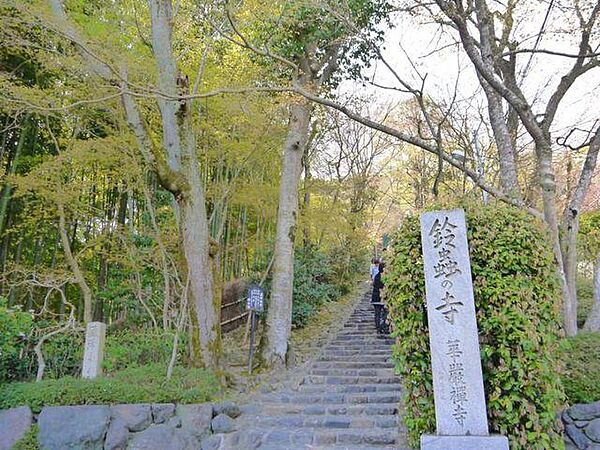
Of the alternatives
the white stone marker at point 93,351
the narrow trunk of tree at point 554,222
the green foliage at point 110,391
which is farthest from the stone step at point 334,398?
the narrow trunk of tree at point 554,222

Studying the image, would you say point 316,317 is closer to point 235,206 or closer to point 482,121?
point 235,206

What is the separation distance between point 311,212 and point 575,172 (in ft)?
21.7

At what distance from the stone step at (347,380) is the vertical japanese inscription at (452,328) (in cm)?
295

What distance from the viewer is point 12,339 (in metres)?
5.45

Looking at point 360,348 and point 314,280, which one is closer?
point 360,348

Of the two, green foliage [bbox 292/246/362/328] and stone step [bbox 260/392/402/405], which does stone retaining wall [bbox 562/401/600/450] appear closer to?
stone step [bbox 260/392/402/405]

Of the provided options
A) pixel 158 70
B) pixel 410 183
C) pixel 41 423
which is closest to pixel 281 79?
pixel 158 70

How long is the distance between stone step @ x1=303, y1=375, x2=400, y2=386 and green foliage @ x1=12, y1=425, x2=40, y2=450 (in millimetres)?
3353

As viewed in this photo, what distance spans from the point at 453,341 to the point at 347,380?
133 inches

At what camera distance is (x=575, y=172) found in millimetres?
11547

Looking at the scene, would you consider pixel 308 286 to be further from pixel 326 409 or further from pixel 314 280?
pixel 326 409

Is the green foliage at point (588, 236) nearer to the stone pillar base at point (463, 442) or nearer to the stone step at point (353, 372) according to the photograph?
the stone step at point (353, 372)

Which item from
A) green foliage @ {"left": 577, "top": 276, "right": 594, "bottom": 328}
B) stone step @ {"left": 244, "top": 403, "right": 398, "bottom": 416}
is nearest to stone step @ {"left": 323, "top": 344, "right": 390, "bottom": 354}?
stone step @ {"left": 244, "top": 403, "right": 398, "bottom": 416}

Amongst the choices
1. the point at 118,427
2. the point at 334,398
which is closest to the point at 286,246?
the point at 334,398
